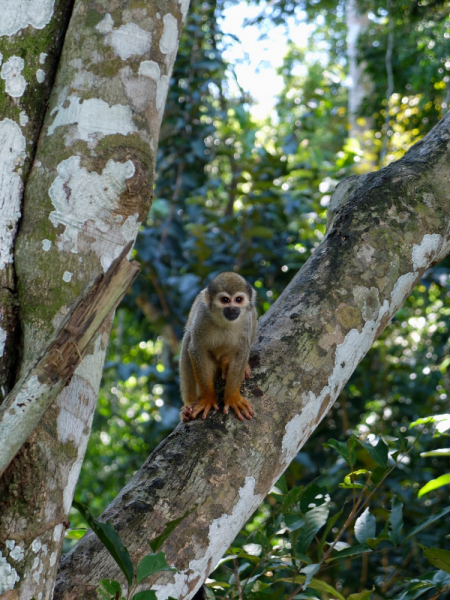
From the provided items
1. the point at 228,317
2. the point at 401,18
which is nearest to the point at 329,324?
the point at 228,317

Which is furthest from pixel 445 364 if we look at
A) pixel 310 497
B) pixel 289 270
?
pixel 310 497

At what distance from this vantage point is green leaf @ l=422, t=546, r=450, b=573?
6.38 ft

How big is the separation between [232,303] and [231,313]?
0.33ft

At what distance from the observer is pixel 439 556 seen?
196 centimetres

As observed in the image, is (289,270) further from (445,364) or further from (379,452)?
(379,452)

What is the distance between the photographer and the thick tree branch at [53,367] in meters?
1.34

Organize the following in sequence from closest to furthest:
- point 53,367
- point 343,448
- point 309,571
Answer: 1. point 53,367
2. point 309,571
3. point 343,448

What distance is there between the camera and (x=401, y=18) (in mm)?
7629

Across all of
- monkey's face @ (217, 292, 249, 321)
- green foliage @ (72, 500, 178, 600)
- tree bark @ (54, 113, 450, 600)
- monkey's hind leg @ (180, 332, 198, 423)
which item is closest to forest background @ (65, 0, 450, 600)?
monkey's hind leg @ (180, 332, 198, 423)

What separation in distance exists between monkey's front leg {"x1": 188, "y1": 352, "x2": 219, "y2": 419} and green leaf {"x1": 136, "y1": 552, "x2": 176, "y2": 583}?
116 centimetres

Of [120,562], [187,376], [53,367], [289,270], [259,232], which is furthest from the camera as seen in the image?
[289,270]

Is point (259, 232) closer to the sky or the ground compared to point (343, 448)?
closer to the sky

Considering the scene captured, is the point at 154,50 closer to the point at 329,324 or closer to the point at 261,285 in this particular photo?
the point at 329,324

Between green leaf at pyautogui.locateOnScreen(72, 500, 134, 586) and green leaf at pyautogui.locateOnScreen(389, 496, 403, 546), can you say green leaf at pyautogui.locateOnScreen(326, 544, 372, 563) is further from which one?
green leaf at pyautogui.locateOnScreen(72, 500, 134, 586)
